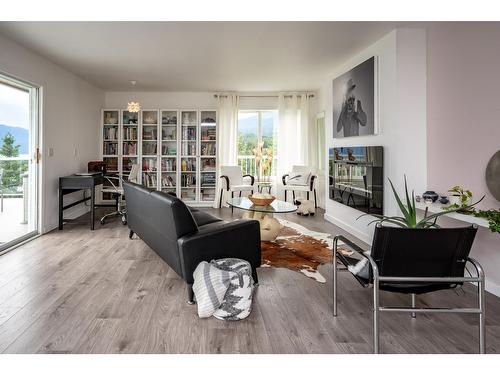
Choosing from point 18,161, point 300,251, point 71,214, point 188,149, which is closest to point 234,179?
point 188,149

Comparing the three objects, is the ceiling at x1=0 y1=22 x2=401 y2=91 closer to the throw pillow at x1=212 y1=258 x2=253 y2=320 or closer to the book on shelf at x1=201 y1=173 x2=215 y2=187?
the book on shelf at x1=201 y1=173 x2=215 y2=187

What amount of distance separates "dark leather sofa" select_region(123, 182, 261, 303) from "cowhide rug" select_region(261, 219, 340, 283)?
599 mm

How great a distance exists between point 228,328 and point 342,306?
2.87ft

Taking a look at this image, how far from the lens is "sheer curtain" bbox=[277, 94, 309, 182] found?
6.94 m

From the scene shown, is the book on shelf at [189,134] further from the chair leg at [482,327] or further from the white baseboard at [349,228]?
the chair leg at [482,327]

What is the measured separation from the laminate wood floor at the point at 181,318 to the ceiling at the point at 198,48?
2460 mm

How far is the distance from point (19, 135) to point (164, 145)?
305cm

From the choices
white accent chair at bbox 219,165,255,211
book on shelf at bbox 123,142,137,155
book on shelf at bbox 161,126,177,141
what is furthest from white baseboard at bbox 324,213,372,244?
book on shelf at bbox 123,142,137,155

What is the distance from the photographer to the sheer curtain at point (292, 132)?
6.94m

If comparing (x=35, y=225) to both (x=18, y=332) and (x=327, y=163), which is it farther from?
(x=327, y=163)

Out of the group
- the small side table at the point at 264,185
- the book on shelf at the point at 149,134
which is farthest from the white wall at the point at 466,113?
the book on shelf at the point at 149,134

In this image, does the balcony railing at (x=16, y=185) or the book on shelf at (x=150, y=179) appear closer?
the balcony railing at (x=16, y=185)

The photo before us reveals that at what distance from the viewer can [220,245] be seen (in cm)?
249

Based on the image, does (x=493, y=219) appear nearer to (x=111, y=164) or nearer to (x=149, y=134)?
(x=149, y=134)
